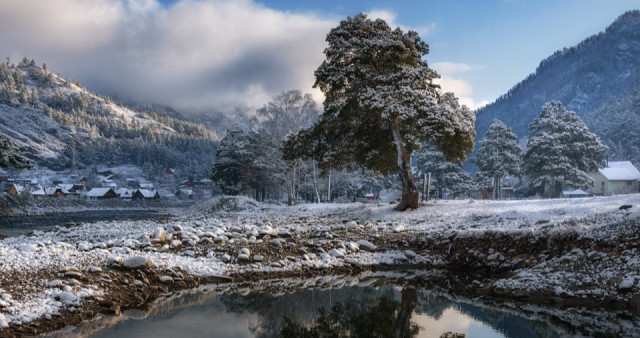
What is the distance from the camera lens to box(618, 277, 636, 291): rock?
377 inches

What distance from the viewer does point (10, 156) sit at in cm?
3272

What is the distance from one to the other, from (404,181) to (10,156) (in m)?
29.7

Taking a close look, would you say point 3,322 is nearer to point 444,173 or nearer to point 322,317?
point 322,317

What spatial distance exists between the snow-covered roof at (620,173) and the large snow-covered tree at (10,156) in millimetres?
70574

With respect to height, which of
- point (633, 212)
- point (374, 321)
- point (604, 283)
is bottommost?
point (374, 321)

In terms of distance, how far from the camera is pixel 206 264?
13039 millimetres

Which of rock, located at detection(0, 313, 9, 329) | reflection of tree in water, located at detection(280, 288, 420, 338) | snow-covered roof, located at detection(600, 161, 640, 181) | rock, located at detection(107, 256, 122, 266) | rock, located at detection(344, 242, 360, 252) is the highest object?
snow-covered roof, located at detection(600, 161, 640, 181)

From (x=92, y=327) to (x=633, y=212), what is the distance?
14.8 m

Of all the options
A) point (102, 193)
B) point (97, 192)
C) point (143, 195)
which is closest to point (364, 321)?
point (143, 195)

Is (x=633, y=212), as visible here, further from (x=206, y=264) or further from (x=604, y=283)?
(x=206, y=264)

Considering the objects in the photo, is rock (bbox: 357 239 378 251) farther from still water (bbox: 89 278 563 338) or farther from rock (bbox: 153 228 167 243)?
rock (bbox: 153 228 167 243)

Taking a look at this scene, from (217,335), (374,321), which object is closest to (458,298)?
(374,321)

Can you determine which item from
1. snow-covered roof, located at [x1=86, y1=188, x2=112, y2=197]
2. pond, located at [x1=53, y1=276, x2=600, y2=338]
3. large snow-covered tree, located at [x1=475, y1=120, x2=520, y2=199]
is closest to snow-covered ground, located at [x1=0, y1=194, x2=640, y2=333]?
pond, located at [x1=53, y1=276, x2=600, y2=338]

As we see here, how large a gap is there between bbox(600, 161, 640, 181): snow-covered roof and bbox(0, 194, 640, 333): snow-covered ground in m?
51.9
